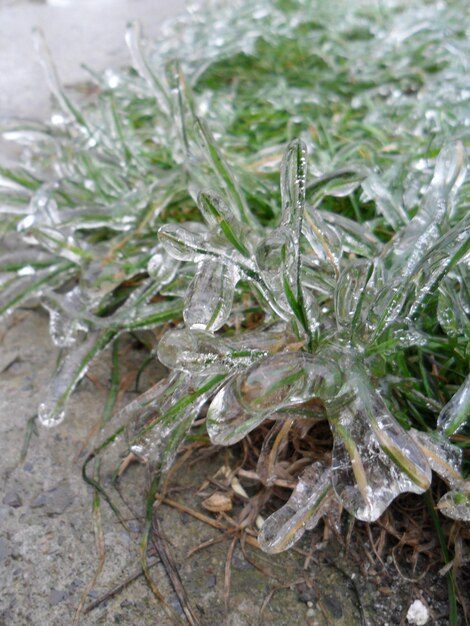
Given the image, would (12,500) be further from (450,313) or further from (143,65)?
(143,65)

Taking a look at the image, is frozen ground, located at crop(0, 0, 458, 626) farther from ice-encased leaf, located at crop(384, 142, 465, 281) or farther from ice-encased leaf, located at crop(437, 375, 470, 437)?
ice-encased leaf, located at crop(384, 142, 465, 281)

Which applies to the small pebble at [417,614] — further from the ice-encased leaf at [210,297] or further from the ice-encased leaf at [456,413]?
the ice-encased leaf at [210,297]

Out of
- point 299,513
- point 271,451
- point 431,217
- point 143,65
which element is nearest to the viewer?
point 299,513

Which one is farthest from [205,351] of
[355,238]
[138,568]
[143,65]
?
[143,65]

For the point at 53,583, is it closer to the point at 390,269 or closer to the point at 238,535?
the point at 238,535

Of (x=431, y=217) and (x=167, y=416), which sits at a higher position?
(x=431, y=217)

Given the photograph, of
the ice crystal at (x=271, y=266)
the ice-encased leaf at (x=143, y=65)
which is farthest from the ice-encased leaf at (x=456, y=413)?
the ice-encased leaf at (x=143, y=65)

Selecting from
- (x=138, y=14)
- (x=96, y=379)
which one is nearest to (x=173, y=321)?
(x=96, y=379)
